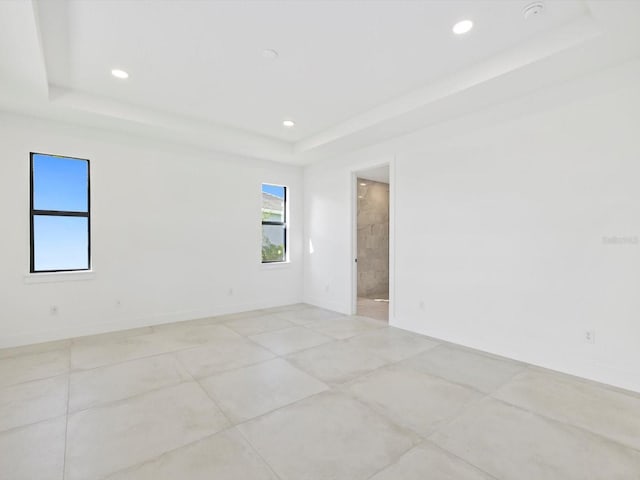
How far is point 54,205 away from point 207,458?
12.6 ft

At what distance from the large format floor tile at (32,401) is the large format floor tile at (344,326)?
2746 mm

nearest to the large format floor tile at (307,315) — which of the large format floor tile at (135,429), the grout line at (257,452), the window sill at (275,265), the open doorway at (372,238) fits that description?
the window sill at (275,265)

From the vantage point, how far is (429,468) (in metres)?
1.80

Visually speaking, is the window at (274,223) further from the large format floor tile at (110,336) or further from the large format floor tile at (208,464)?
the large format floor tile at (208,464)

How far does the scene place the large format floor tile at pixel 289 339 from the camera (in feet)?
12.2

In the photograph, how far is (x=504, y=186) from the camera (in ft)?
11.3

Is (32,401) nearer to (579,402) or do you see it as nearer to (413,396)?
(413,396)

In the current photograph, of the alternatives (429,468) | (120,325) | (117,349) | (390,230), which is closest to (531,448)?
(429,468)

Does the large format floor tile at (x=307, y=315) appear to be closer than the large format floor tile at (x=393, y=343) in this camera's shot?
No

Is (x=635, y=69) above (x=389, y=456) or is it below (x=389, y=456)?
above

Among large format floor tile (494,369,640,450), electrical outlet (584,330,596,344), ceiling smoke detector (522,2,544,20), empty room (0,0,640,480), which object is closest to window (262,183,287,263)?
empty room (0,0,640,480)

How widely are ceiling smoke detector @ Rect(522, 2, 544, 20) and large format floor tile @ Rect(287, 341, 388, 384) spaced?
3129 millimetres

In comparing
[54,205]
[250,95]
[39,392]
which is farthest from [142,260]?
[250,95]

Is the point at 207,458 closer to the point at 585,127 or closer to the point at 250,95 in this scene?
the point at 250,95
